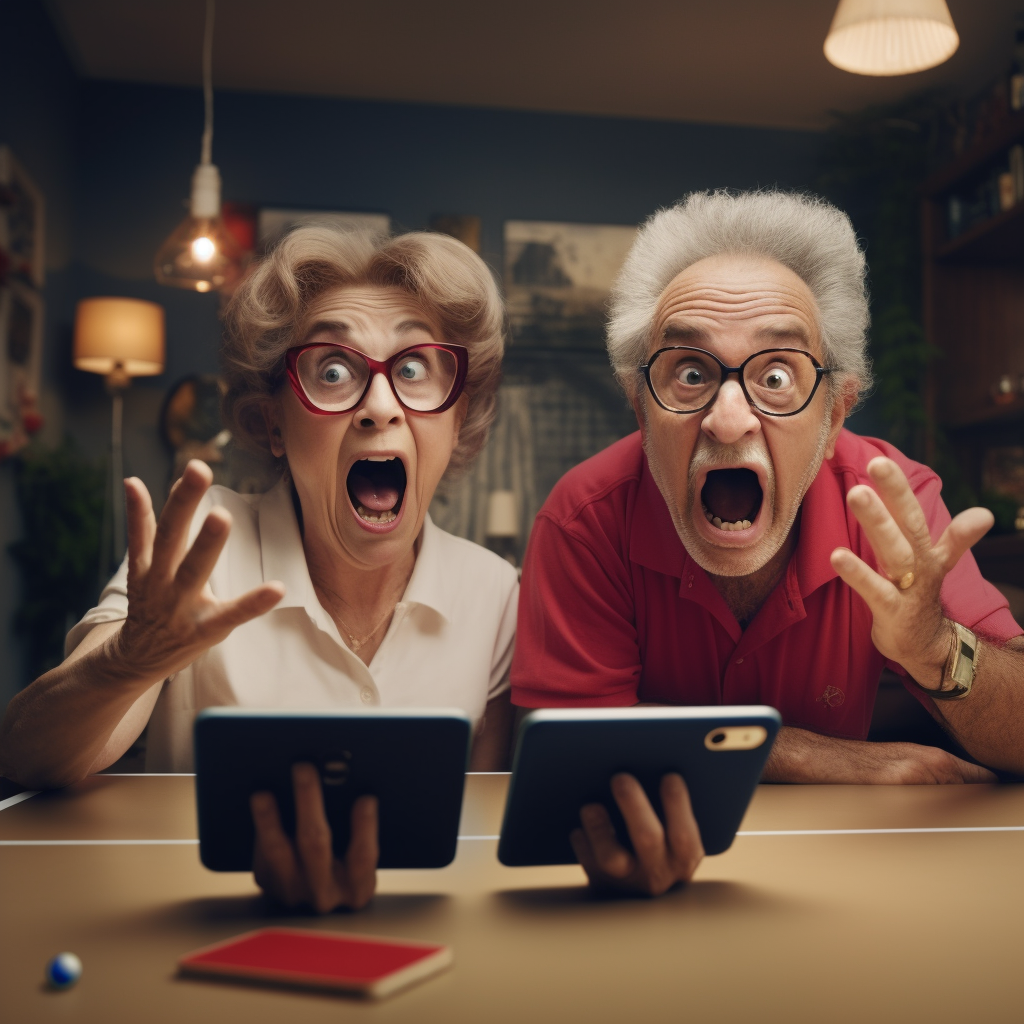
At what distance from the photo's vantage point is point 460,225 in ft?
17.5

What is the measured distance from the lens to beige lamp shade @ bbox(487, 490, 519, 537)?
5.00m

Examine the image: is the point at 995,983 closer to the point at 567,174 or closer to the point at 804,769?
the point at 804,769

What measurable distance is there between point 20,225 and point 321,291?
9.25 feet

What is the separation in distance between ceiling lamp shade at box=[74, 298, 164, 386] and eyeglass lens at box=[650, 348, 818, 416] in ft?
12.0

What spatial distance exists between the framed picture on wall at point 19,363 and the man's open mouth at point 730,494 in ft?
9.72

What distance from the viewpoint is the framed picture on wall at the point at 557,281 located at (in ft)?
17.4

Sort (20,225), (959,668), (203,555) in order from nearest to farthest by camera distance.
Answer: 1. (203,555)
2. (959,668)
3. (20,225)

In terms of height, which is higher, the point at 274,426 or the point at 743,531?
the point at 274,426

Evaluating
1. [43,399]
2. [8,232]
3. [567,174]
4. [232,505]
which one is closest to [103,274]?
[43,399]

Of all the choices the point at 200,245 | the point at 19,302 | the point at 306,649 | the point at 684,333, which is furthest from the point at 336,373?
the point at 19,302

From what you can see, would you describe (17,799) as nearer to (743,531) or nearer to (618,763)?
(618,763)

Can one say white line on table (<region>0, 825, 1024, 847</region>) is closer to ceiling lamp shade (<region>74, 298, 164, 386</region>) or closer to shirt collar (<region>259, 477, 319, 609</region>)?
shirt collar (<region>259, 477, 319, 609</region>)

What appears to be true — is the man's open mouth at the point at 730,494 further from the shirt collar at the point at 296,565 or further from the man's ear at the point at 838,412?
the shirt collar at the point at 296,565

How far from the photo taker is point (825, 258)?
5.21ft
